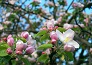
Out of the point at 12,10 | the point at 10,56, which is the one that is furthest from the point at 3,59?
the point at 12,10

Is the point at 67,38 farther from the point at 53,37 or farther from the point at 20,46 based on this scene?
the point at 20,46

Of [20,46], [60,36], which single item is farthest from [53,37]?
[20,46]

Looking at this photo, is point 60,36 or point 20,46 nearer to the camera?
point 20,46

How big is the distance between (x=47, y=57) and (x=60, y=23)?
10.00 feet

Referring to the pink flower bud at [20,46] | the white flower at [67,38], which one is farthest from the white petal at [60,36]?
the pink flower bud at [20,46]

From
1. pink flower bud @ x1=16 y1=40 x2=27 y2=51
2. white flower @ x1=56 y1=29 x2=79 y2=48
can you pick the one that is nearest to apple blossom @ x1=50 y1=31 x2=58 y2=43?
white flower @ x1=56 y1=29 x2=79 y2=48

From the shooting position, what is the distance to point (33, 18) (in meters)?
8.23

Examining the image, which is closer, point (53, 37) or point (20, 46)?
point (20, 46)

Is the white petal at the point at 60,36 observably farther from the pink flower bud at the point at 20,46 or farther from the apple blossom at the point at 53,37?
the pink flower bud at the point at 20,46

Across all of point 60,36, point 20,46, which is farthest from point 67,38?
point 20,46

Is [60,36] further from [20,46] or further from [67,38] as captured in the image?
[20,46]

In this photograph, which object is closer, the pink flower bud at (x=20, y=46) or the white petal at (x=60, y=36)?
the pink flower bud at (x=20, y=46)

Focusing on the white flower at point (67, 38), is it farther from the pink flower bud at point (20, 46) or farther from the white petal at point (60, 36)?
the pink flower bud at point (20, 46)

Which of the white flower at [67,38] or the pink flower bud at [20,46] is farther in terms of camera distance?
the white flower at [67,38]
